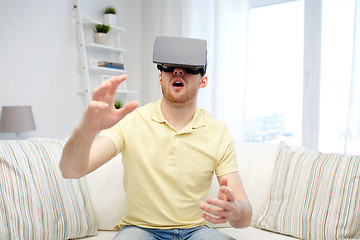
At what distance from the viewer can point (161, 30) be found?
3.99 metres

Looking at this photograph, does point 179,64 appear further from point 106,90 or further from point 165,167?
point 106,90

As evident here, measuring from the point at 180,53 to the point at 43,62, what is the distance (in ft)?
7.49

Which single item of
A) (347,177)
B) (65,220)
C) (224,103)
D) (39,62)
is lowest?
(65,220)

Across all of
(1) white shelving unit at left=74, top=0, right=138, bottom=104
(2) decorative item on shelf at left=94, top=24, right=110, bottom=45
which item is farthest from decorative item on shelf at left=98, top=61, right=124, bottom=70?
(2) decorative item on shelf at left=94, top=24, right=110, bottom=45

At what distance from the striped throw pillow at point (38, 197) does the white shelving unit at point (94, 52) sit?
1997 millimetres

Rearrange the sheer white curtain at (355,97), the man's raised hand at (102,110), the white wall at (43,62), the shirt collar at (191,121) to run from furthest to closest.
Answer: the white wall at (43,62), the sheer white curtain at (355,97), the shirt collar at (191,121), the man's raised hand at (102,110)

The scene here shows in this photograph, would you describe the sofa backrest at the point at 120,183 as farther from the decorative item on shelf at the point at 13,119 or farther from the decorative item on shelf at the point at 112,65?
the decorative item on shelf at the point at 112,65

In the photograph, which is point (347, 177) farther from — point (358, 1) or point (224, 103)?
point (224, 103)

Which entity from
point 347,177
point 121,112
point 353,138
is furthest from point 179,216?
point 353,138

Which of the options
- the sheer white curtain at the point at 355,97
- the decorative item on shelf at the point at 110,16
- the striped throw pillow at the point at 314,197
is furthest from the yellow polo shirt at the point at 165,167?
the decorative item on shelf at the point at 110,16

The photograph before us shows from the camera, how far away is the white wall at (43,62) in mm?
3031

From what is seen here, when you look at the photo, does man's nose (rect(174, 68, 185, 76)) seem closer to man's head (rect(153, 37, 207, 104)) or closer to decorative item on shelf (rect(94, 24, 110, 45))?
man's head (rect(153, 37, 207, 104))

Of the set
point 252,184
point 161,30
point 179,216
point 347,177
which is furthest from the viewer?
point 161,30

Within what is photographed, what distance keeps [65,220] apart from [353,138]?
7.44ft
